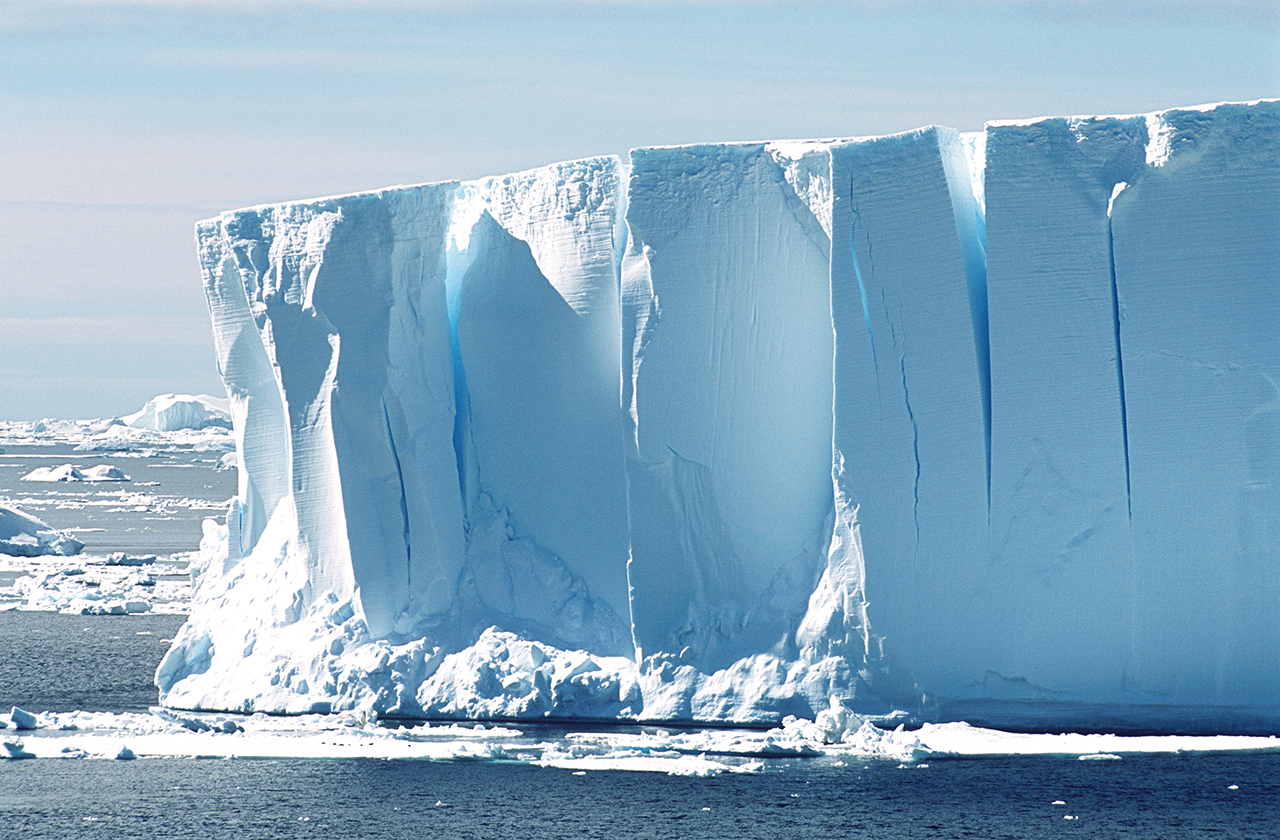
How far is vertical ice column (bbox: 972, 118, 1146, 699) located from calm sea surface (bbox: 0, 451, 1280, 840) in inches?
38.8

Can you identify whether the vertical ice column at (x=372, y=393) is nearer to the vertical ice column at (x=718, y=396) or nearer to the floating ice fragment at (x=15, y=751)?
the vertical ice column at (x=718, y=396)

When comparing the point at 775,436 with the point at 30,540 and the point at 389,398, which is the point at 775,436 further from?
the point at 30,540

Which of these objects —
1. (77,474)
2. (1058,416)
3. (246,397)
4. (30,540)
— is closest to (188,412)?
(77,474)

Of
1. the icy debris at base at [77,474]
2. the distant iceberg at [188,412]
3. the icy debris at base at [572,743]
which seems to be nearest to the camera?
the icy debris at base at [572,743]

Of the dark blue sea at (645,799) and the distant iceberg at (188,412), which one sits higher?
the distant iceberg at (188,412)

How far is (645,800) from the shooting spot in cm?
1102

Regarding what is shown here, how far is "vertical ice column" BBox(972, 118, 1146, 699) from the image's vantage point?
12180 millimetres

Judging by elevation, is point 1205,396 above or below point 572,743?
above

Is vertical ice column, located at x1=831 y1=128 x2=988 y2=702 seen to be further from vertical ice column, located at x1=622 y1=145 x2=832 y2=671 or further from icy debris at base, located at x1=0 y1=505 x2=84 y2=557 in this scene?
icy debris at base, located at x1=0 y1=505 x2=84 y2=557

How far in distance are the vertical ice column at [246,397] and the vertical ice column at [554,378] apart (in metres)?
2.20

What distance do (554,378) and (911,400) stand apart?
3.16m

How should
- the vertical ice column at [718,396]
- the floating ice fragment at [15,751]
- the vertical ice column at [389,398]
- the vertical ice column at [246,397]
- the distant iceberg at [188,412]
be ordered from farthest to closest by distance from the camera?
the distant iceberg at [188,412], the vertical ice column at [246,397], the vertical ice column at [389,398], the vertical ice column at [718,396], the floating ice fragment at [15,751]

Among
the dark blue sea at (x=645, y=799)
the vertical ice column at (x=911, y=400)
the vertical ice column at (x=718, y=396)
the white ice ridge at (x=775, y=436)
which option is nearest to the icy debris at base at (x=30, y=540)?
the white ice ridge at (x=775, y=436)

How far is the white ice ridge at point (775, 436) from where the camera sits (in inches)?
475
